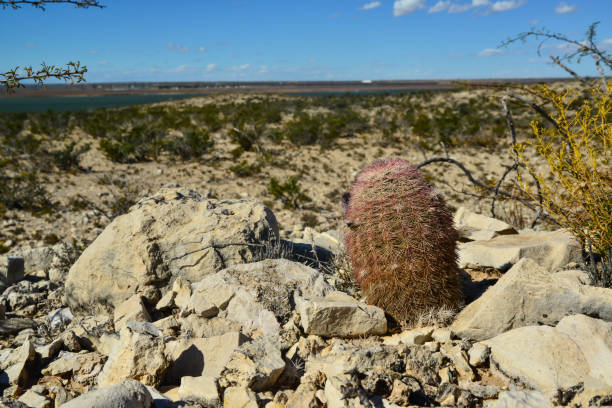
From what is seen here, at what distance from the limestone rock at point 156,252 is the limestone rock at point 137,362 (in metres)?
1.28

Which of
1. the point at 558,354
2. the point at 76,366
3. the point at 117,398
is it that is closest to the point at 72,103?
the point at 76,366

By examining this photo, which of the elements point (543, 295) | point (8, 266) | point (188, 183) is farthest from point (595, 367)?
point (188, 183)

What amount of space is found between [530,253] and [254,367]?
117 inches

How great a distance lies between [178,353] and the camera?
2938 millimetres

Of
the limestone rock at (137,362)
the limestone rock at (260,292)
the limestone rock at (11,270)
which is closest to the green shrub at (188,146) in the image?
the limestone rock at (11,270)

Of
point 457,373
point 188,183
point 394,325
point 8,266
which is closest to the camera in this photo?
point 457,373

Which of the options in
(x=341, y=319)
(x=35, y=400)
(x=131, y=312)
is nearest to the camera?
(x=35, y=400)

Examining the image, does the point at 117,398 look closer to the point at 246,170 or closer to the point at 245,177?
the point at 245,177

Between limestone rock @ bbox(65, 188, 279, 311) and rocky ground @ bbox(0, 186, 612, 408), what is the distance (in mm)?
13

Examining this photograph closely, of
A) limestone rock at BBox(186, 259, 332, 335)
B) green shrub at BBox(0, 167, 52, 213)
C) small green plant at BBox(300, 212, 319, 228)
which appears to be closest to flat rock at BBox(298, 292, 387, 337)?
limestone rock at BBox(186, 259, 332, 335)

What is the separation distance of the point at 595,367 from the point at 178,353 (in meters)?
2.69

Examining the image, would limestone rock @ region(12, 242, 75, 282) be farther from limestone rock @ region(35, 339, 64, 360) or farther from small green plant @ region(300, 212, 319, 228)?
small green plant @ region(300, 212, 319, 228)

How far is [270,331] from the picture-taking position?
3.14 m

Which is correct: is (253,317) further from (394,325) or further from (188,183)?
(188,183)
